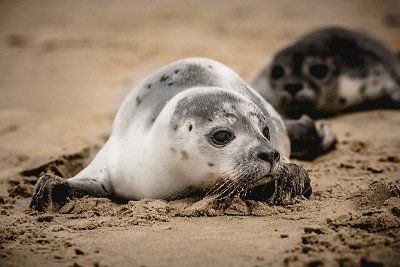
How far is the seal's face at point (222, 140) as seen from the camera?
323 cm

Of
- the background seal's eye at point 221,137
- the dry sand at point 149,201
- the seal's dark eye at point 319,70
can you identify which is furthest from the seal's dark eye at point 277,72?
the background seal's eye at point 221,137

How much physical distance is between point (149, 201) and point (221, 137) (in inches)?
22.4

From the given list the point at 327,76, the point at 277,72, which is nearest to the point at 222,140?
the point at 277,72

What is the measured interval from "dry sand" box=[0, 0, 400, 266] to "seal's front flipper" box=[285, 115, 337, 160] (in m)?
0.11

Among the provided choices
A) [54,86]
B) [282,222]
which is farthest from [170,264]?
[54,86]

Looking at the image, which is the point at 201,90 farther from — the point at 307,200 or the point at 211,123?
the point at 307,200

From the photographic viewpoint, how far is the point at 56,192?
11.7 ft

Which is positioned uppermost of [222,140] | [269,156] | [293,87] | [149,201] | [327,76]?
[327,76]

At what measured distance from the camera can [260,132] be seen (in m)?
3.45

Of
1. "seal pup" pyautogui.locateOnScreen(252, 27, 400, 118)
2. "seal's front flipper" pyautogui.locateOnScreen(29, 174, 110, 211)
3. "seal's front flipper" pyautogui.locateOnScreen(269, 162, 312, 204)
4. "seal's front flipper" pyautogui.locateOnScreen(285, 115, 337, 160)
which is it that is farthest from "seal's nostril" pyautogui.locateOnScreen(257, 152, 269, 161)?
"seal pup" pyautogui.locateOnScreen(252, 27, 400, 118)

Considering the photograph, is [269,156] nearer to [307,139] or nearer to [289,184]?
[289,184]

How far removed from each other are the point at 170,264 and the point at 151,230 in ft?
1.62

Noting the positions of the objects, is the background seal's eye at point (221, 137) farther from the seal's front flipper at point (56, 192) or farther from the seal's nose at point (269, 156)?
the seal's front flipper at point (56, 192)

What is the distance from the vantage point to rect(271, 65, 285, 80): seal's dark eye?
618 cm
